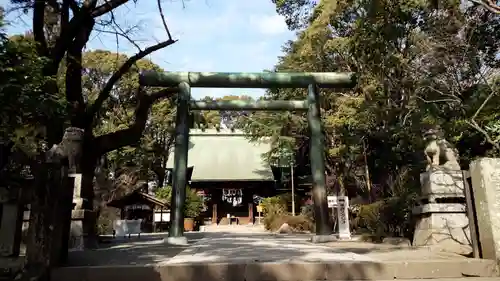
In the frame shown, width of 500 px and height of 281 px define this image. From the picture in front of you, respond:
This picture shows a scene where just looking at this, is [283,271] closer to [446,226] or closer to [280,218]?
[446,226]

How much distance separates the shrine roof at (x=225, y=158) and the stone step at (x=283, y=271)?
72.7 ft

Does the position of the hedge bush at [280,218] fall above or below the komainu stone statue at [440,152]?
below

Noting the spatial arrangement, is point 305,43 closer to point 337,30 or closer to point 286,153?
point 337,30

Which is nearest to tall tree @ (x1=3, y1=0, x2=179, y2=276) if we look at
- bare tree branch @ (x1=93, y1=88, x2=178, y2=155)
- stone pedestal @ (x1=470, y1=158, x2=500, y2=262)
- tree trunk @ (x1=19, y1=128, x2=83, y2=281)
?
bare tree branch @ (x1=93, y1=88, x2=178, y2=155)

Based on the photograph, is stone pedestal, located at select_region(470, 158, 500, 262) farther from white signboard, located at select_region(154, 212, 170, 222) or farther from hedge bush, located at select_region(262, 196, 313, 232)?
white signboard, located at select_region(154, 212, 170, 222)

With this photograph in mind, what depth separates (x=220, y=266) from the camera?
5.30 meters

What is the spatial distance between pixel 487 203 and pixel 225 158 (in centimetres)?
2667

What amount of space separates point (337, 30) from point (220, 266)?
50.3 feet

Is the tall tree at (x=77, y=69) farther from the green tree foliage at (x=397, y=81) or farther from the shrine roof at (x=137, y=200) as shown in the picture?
the shrine roof at (x=137, y=200)

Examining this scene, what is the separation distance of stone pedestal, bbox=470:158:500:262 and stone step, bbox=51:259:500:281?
0.39 meters

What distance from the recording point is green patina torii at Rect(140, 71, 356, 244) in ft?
34.3

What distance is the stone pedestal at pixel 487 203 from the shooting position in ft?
18.7

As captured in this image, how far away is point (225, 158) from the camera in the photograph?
32.0 metres

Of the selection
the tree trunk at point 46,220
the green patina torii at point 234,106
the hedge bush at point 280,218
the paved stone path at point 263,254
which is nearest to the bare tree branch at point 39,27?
the green patina torii at point 234,106
